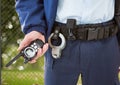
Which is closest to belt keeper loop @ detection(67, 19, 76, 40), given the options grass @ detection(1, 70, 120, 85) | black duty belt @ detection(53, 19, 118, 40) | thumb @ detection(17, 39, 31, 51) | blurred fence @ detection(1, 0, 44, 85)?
black duty belt @ detection(53, 19, 118, 40)

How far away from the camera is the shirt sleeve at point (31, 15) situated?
1804 millimetres

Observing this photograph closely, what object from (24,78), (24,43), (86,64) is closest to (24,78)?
(24,78)

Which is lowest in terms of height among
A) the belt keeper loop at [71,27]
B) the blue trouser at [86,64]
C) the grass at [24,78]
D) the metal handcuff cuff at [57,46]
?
the grass at [24,78]

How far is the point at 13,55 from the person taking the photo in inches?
165

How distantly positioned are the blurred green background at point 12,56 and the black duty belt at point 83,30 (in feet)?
7.58

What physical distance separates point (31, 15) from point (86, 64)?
33 centimetres

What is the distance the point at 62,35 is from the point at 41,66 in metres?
2.45

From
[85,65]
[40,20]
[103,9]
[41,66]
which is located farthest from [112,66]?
[41,66]

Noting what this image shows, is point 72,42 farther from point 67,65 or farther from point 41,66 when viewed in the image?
point 41,66

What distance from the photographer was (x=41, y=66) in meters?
4.25

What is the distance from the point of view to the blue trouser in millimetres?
1845

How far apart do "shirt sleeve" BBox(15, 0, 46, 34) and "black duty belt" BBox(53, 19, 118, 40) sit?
8cm

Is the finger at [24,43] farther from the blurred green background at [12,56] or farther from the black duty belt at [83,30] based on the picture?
the blurred green background at [12,56]

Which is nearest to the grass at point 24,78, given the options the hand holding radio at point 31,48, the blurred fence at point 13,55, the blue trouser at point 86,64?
the blurred fence at point 13,55
